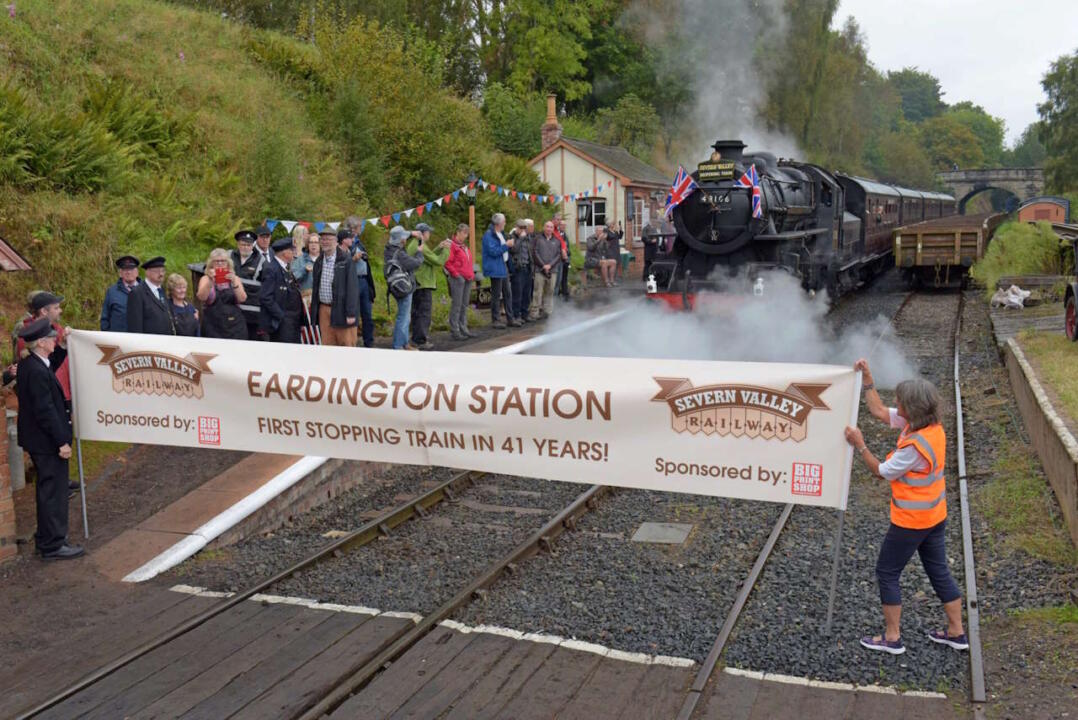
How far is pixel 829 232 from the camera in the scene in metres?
18.6

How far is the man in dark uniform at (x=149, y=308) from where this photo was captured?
8.20 metres

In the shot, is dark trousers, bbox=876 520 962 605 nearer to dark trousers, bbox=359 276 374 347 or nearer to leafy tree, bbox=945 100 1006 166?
dark trousers, bbox=359 276 374 347

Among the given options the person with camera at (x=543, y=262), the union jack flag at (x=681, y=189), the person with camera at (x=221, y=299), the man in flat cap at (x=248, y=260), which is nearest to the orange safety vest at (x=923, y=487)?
the person with camera at (x=221, y=299)

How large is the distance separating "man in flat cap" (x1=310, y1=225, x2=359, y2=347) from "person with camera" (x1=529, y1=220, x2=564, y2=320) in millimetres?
6302

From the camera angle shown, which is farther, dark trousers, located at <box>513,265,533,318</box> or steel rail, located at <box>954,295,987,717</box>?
dark trousers, located at <box>513,265,533,318</box>

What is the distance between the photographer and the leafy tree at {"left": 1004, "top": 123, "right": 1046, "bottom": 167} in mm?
121669

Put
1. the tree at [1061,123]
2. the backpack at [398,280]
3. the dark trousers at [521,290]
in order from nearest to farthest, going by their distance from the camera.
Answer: the backpack at [398,280], the dark trousers at [521,290], the tree at [1061,123]

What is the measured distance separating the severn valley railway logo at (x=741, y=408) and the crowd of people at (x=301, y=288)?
5.06 meters

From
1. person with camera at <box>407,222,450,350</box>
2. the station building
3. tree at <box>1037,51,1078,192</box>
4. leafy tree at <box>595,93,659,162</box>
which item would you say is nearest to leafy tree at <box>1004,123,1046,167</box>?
tree at <box>1037,51,1078,192</box>

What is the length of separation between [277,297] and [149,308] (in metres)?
2.19

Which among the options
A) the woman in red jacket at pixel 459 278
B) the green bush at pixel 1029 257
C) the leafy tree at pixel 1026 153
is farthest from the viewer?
the leafy tree at pixel 1026 153

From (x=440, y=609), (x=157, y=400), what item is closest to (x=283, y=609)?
(x=440, y=609)

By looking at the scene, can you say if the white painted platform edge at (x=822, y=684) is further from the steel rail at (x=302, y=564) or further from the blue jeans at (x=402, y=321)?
the blue jeans at (x=402, y=321)

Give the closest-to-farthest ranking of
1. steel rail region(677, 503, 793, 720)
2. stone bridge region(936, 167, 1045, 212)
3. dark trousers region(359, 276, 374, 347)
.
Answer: steel rail region(677, 503, 793, 720) < dark trousers region(359, 276, 374, 347) < stone bridge region(936, 167, 1045, 212)
